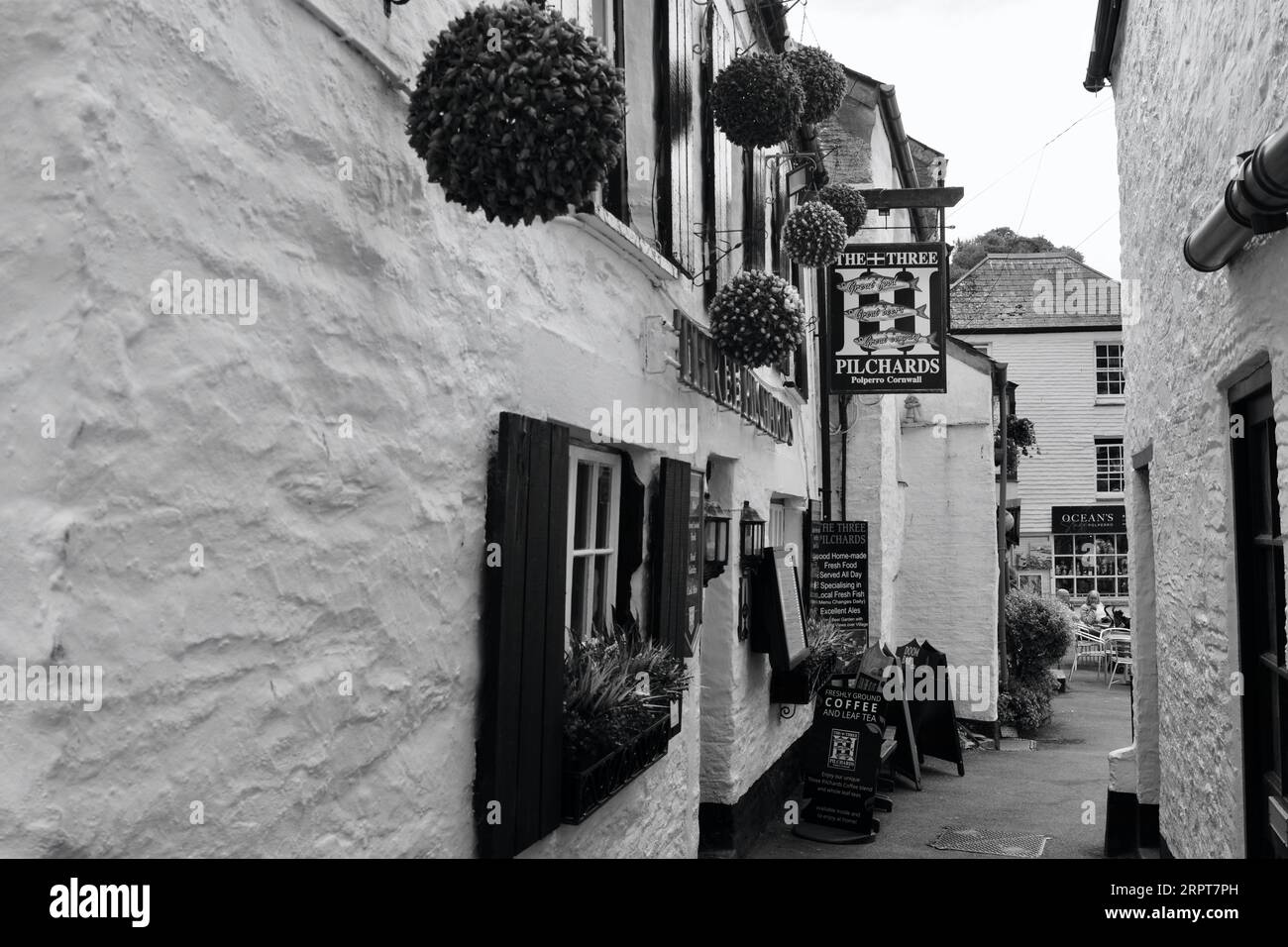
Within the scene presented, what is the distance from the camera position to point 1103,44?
7.80 meters

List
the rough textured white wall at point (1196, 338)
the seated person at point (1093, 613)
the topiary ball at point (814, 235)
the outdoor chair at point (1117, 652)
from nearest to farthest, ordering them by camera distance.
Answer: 1. the rough textured white wall at point (1196, 338)
2. the topiary ball at point (814, 235)
3. the outdoor chair at point (1117, 652)
4. the seated person at point (1093, 613)

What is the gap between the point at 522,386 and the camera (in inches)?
150

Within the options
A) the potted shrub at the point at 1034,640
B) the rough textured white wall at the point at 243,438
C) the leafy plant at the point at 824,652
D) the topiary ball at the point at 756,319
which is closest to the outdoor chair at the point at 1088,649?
the potted shrub at the point at 1034,640

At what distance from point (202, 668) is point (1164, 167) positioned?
5.37 meters

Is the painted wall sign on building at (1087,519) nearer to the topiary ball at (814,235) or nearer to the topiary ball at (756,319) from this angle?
the topiary ball at (814,235)

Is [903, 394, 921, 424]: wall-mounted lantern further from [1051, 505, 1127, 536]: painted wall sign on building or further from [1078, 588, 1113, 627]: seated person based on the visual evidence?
[1051, 505, 1127, 536]: painted wall sign on building

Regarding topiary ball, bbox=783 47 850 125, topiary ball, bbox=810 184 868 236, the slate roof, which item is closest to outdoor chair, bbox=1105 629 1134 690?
the slate roof

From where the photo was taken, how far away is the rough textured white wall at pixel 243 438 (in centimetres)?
200

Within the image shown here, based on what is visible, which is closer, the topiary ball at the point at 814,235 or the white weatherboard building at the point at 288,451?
the white weatherboard building at the point at 288,451

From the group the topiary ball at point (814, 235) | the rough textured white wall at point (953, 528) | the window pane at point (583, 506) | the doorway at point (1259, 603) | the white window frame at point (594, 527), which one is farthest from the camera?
the rough textured white wall at point (953, 528)

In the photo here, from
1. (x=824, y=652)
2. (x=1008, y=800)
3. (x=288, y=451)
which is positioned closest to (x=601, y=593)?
(x=288, y=451)

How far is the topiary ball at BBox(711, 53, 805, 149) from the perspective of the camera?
5.86m

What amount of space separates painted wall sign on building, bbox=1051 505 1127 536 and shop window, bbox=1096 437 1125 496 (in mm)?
753
